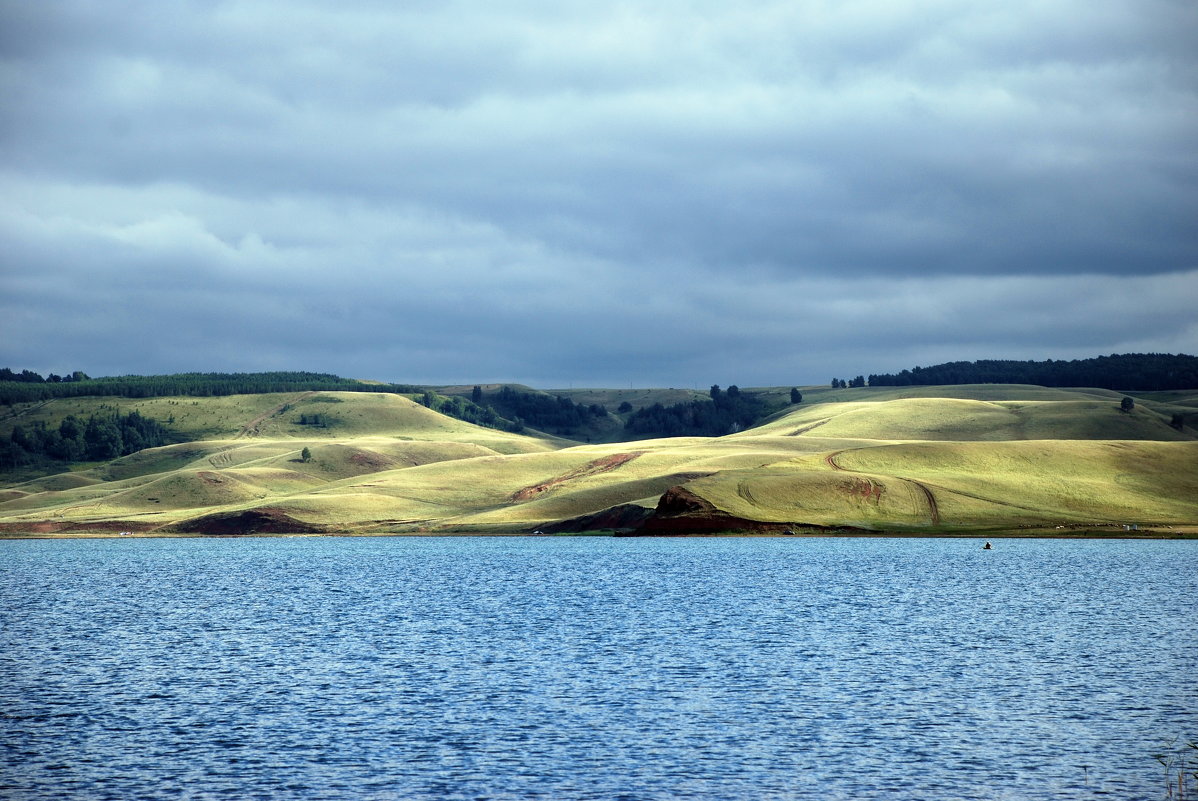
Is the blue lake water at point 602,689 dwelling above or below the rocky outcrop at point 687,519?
above

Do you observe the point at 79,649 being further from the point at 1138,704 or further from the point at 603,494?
the point at 603,494

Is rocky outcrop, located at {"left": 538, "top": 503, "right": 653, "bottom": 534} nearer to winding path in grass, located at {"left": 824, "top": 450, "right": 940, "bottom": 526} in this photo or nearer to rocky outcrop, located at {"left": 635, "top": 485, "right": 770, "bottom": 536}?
rocky outcrop, located at {"left": 635, "top": 485, "right": 770, "bottom": 536}

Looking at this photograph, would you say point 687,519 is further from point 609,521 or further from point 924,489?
point 924,489

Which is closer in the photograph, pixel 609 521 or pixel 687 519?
pixel 687 519

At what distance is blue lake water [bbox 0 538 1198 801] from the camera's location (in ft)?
108

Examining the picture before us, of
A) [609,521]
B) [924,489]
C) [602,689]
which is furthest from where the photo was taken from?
[609,521]

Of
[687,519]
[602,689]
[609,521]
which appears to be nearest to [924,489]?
[687,519]

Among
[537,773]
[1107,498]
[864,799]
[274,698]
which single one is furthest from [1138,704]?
[1107,498]

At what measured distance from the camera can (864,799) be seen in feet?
99.6

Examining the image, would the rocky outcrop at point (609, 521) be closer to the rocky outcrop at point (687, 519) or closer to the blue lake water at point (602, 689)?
the rocky outcrop at point (687, 519)

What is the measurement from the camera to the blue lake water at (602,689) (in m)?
32.8

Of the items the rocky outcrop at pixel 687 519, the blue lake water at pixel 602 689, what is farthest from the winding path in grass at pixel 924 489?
the blue lake water at pixel 602 689

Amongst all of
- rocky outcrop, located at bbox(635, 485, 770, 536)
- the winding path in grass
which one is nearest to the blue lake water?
rocky outcrop, located at bbox(635, 485, 770, 536)

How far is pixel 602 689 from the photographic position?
151 ft
